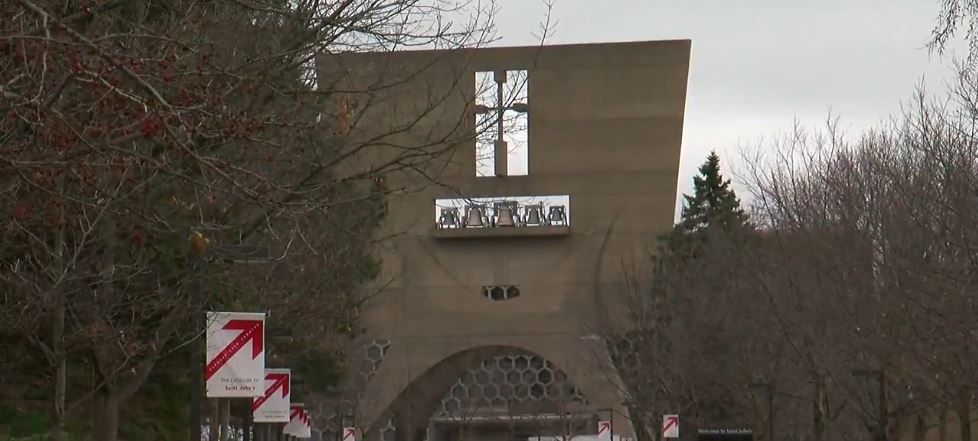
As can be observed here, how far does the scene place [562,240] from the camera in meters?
57.8

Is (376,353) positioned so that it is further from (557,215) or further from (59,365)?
(59,365)

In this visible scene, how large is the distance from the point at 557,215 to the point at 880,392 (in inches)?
1102

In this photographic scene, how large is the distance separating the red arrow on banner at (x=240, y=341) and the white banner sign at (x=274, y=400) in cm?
566

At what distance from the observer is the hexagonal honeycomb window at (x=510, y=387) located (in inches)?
2507

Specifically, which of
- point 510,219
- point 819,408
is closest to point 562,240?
point 510,219

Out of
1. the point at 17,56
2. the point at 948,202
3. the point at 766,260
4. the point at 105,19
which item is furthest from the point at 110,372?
the point at 766,260

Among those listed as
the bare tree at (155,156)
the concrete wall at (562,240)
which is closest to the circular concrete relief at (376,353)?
the concrete wall at (562,240)

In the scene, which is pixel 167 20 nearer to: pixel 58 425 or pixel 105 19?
pixel 105 19

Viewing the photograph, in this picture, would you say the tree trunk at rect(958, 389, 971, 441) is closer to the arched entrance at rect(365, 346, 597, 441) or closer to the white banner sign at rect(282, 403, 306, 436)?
the white banner sign at rect(282, 403, 306, 436)

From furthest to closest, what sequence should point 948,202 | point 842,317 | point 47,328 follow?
point 842,317
point 948,202
point 47,328

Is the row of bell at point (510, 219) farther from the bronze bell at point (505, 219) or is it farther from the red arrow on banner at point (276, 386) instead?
the red arrow on banner at point (276, 386)

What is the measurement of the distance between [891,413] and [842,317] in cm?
237

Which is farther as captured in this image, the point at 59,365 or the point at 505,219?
the point at 505,219

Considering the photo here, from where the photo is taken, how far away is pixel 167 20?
Result: 1466 cm
